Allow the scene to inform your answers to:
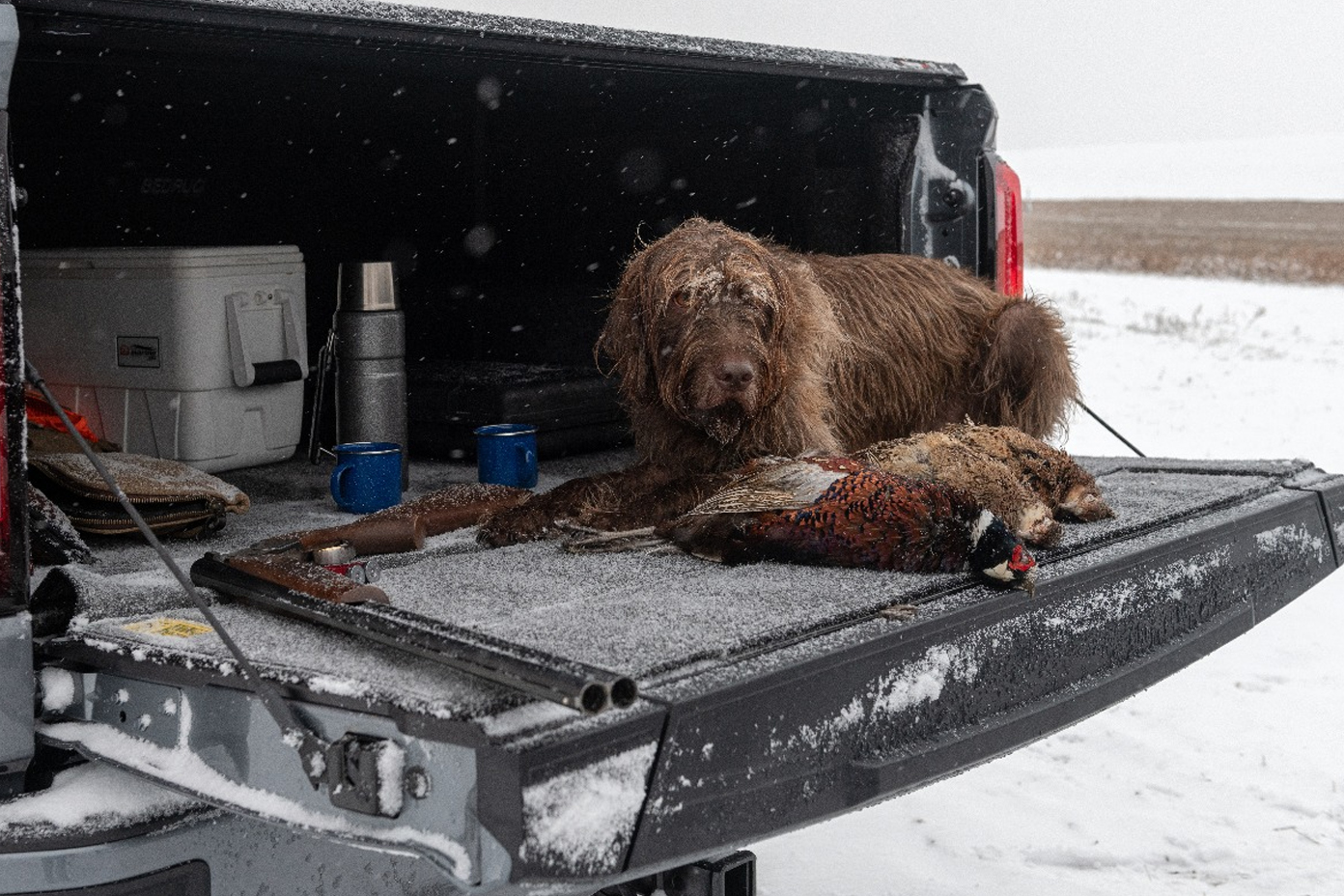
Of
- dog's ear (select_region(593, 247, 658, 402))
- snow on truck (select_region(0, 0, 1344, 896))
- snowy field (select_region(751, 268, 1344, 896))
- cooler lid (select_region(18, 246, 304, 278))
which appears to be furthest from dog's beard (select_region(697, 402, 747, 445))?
cooler lid (select_region(18, 246, 304, 278))

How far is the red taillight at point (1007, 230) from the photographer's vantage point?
13.1ft

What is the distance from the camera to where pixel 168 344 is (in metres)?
3.70

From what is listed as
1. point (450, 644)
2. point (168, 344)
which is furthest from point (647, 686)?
point (168, 344)

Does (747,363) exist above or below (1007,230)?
below

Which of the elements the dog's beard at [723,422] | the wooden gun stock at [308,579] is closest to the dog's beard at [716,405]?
the dog's beard at [723,422]

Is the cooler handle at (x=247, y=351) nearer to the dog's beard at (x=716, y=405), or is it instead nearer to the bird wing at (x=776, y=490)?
the dog's beard at (x=716, y=405)

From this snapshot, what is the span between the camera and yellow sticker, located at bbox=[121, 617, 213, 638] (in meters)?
1.98

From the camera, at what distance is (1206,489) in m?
3.27

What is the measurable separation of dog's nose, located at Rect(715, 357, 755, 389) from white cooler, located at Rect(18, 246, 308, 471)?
59.2 inches

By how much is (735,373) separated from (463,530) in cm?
64

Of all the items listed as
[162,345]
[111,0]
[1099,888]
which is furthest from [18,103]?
[1099,888]

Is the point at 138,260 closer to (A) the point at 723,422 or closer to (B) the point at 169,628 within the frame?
(A) the point at 723,422

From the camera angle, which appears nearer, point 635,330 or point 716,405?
point 716,405

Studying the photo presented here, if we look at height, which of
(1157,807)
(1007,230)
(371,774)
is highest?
(1007,230)
